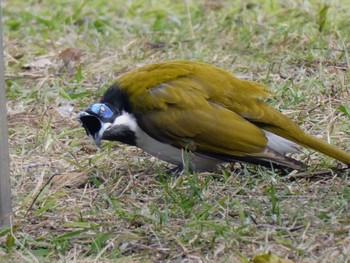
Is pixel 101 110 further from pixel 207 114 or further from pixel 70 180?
pixel 207 114

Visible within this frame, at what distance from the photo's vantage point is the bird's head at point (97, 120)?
562 cm

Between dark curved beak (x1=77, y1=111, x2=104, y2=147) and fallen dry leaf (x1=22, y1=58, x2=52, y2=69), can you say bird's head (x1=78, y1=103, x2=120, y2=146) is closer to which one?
dark curved beak (x1=77, y1=111, x2=104, y2=147)

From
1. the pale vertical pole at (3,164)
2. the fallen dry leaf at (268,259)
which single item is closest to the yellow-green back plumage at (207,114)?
the pale vertical pole at (3,164)

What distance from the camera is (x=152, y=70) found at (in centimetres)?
592

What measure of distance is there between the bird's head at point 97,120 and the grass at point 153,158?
0.27 m

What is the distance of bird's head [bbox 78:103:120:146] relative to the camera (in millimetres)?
5625

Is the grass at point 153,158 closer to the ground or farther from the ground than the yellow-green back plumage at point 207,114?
closer to the ground

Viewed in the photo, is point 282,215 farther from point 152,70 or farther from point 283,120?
point 152,70

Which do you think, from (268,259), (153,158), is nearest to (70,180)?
(153,158)

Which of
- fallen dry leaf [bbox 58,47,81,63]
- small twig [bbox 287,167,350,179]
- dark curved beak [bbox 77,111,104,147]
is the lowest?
fallen dry leaf [bbox 58,47,81,63]

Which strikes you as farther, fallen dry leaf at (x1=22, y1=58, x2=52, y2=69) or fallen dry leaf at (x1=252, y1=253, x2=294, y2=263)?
fallen dry leaf at (x1=22, y1=58, x2=52, y2=69)

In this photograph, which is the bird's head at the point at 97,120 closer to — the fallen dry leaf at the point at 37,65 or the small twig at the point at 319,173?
the small twig at the point at 319,173

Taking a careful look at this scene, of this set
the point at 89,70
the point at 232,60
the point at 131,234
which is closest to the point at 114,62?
the point at 89,70

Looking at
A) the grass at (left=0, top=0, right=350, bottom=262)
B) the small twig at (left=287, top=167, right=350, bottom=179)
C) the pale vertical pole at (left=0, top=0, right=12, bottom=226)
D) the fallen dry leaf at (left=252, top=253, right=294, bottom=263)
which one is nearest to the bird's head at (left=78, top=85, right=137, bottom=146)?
the grass at (left=0, top=0, right=350, bottom=262)
